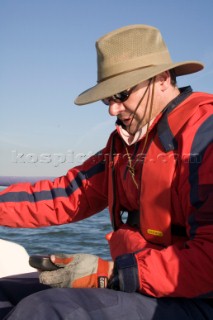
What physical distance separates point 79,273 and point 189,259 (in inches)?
19.2

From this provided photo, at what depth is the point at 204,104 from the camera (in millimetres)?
2322

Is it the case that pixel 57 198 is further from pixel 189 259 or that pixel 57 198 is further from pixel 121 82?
pixel 189 259

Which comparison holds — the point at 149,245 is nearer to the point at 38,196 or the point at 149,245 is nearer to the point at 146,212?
the point at 146,212

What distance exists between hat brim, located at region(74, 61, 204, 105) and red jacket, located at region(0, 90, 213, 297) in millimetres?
189

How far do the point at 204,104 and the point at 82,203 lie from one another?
115 cm

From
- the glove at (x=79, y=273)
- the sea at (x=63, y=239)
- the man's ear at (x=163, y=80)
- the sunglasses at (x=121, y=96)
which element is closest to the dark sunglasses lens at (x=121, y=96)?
the sunglasses at (x=121, y=96)

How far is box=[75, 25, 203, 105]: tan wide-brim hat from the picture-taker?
96.3 inches

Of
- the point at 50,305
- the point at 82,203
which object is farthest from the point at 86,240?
the point at 50,305

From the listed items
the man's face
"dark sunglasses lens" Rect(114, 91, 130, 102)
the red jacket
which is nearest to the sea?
the red jacket

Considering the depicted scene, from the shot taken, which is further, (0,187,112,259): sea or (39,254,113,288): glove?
(0,187,112,259): sea

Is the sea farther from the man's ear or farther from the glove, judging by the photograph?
the glove

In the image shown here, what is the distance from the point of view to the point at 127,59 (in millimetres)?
2525

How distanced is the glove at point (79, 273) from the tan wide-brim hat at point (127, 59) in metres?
0.85

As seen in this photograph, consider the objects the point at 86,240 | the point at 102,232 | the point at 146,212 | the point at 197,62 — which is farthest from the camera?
the point at 102,232
